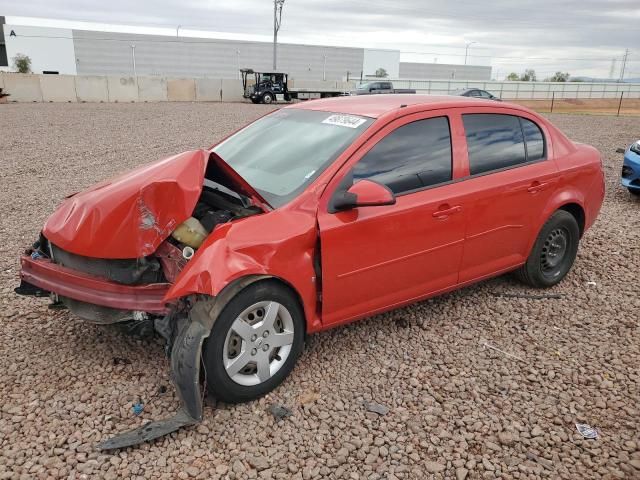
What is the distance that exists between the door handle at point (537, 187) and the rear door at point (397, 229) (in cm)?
81

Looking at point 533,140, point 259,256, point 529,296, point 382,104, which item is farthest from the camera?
point 529,296

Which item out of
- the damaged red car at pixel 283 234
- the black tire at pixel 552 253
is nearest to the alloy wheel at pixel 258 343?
the damaged red car at pixel 283 234

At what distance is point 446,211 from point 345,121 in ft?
3.08

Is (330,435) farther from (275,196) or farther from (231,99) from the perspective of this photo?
(231,99)

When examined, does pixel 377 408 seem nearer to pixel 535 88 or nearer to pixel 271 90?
pixel 271 90

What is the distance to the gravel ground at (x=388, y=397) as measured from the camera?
272cm

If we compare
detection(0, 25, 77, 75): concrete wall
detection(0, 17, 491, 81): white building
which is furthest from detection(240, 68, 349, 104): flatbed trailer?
detection(0, 25, 77, 75): concrete wall

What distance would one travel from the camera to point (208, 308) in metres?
2.88

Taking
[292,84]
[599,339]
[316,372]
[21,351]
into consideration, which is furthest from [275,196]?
[292,84]

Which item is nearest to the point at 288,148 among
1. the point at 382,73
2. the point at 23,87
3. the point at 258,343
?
the point at 258,343

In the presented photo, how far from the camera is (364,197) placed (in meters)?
3.11

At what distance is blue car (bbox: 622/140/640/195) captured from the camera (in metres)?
7.72

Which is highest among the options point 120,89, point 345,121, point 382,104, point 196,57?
point 196,57

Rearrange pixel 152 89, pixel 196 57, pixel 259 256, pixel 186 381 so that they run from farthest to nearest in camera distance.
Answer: pixel 196 57
pixel 152 89
pixel 259 256
pixel 186 381
